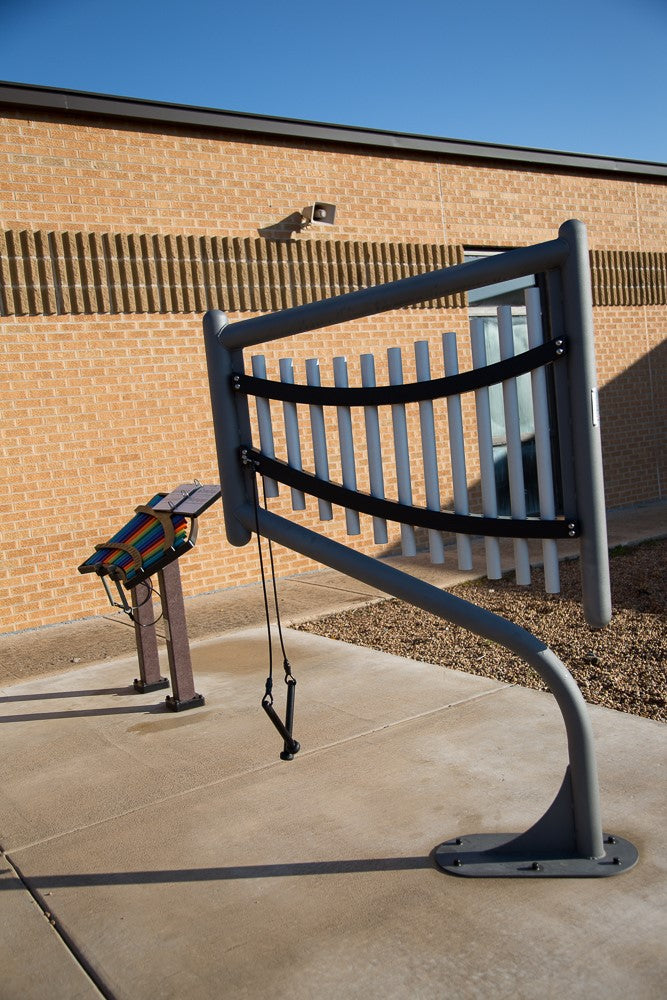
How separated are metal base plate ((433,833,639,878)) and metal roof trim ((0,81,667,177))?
278 inches

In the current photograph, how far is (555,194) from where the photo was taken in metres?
12.3

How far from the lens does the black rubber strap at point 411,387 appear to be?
2945 millimetres

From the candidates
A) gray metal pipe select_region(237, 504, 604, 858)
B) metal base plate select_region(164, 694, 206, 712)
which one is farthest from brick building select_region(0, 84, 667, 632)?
gray metal pipe select_region(237, 504, 604, 858)

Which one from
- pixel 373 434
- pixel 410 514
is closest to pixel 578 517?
pixel 410 514

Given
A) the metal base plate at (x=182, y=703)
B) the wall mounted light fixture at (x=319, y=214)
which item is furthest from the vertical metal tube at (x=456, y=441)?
the wall mounted light fixture at (x=319, y=214)

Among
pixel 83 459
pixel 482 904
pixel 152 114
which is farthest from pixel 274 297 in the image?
pixel 482 904

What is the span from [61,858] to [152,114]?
22.9ft

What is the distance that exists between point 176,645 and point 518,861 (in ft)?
8.84

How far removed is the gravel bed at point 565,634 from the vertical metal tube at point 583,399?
2210mm

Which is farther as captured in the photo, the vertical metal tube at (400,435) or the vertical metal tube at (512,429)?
the vertical metal tube at (400,435)

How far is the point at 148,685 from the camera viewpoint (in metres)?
5.93

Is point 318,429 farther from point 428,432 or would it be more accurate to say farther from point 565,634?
point 565,634

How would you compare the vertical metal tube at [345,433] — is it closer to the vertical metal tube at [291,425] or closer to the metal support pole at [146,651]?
the vertical metal tube at [291,425]

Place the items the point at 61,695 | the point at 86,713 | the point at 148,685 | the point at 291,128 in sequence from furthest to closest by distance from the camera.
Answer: the point at 291,128, the point at 61,695, the point at 148,685, the point at 86,713
